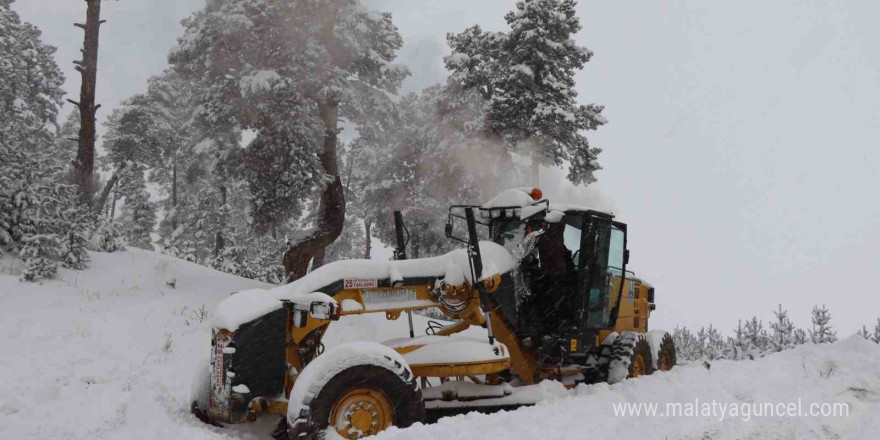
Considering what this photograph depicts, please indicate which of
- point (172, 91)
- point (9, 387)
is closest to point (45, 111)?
point (172, 91)

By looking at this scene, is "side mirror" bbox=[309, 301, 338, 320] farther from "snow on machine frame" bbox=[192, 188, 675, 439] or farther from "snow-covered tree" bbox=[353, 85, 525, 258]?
"snow-covered tree" bbox=[353, 85, 525, 258]

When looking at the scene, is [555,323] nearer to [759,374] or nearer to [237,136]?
[759,374]

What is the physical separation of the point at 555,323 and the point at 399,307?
2.52 m

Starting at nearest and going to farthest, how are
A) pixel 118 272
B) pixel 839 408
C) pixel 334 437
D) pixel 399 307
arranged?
pixel 334 437 → pixel 839 408 → pixel 399 307 → pixel 118 272

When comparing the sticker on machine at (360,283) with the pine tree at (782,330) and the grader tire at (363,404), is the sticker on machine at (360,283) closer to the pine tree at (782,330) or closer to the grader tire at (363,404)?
the grader tire at (363,404)

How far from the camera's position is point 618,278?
8844 millimetres

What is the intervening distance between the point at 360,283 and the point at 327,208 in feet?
48.2

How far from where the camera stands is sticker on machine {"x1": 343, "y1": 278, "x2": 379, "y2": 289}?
6043mm

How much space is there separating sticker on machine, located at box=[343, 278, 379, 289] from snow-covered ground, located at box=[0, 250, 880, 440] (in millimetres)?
1521

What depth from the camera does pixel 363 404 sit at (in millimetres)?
5227

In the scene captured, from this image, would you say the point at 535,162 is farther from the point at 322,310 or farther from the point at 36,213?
the point at 322,310

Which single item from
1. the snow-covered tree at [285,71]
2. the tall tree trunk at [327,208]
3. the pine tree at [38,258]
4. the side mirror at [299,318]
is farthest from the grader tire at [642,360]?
the tall tree trunk at [327,208]

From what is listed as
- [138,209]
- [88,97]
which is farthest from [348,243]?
[88,97]

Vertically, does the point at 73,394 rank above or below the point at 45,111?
below
